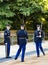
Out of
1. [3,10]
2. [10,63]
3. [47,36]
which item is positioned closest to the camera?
Result: [10,63]

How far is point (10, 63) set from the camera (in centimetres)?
1409

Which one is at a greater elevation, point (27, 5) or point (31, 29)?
point (27, 5)

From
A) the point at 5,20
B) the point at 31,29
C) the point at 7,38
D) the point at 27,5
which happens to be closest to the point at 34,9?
the point at 27,5

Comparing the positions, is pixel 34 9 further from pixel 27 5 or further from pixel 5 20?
pixel 5 20

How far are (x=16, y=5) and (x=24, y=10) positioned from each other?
1.06m

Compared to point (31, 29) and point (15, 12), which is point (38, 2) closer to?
point (15, 12)

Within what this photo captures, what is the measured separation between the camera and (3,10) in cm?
2820

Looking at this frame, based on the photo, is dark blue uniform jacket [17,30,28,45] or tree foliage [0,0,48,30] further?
tree foliage [0,0,48,30]

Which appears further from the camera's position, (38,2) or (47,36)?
(47,36)

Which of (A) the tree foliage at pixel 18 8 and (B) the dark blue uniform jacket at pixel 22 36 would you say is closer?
(B) the dark blue uniform jacket at pixel 22 36

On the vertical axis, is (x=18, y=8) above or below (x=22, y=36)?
above

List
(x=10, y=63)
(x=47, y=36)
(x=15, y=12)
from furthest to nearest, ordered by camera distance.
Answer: (x=47, y=36), (x=15, y=12), (x=10, y=63)

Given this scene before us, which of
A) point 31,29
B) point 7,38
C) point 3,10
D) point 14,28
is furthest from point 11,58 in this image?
point 31,29

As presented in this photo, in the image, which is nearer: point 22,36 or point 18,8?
point 22,36
